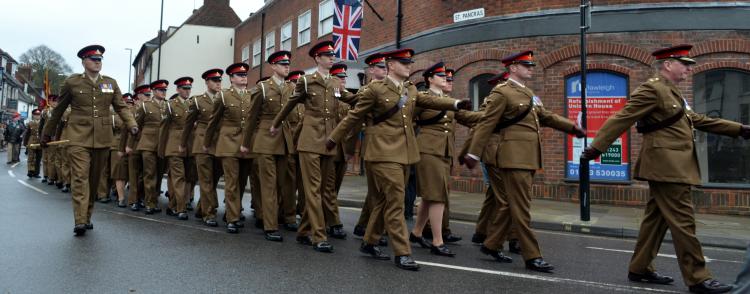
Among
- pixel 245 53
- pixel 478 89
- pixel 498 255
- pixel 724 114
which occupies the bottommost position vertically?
pixel 498 255

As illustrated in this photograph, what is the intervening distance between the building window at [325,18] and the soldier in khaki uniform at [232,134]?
48.5ft

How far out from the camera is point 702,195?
11.3 metres

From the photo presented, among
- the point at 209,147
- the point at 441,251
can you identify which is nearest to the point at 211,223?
the point at 209,147

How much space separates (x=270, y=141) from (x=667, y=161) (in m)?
4.24

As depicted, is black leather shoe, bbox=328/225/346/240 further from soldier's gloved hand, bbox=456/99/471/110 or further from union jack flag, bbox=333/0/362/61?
union jack flag, bbox=333/0/362/61

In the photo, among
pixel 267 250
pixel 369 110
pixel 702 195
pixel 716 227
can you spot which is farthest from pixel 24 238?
pixel 702 195

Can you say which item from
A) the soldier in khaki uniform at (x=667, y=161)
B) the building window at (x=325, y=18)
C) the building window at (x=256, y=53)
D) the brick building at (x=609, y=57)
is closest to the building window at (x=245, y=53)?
the building window at (x=256, y=53)

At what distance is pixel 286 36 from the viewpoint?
2650 cm

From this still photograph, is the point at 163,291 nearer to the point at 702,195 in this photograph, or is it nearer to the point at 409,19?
the point at 702,195

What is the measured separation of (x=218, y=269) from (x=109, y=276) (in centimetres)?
89

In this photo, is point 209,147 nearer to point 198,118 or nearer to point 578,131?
point 198,118

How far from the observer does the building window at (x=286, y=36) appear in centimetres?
2608

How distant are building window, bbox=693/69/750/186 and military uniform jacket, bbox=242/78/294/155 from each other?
357 inches

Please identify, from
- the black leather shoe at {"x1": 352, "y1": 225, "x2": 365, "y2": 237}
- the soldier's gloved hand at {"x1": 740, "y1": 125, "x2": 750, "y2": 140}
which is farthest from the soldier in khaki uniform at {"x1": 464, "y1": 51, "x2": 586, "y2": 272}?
the black leather shoe at {"x1": 352, "y1": 225, "x2": 365, "y2": 237}
